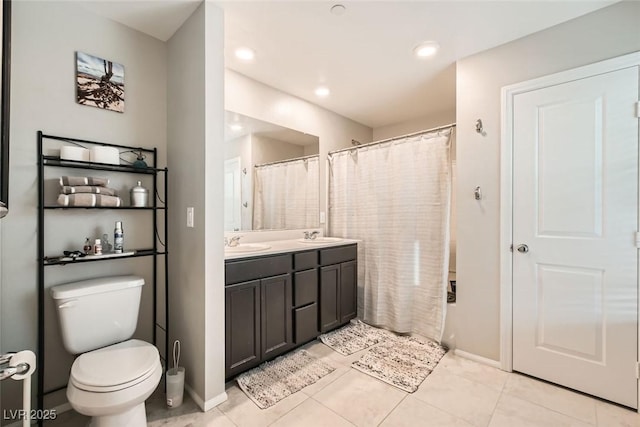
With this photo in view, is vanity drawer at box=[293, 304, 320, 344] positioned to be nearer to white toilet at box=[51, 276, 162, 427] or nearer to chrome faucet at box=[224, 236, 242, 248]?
chrome faucet at box=[224, 236, 242, 248]

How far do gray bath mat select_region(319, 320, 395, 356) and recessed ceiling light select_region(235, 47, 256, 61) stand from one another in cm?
246

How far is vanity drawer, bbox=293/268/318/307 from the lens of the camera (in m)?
2.34

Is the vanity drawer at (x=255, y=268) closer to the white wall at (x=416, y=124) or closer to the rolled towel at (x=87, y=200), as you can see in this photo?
the rolled towel at (x=87, y=200)

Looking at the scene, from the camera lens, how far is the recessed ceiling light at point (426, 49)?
2.10m

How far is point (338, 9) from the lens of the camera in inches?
68.3

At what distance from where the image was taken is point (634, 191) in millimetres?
1664

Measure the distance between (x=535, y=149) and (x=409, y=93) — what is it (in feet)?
4.54

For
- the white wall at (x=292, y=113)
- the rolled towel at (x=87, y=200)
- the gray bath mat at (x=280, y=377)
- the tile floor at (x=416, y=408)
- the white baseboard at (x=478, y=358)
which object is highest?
the white wall at (x=292, y=113)

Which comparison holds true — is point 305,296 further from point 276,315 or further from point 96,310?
point 96,310

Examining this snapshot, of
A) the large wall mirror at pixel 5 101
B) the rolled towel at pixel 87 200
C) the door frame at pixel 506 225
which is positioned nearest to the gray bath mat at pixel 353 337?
the door frame at pixel 506 225

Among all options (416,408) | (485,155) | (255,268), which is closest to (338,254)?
(255,268)

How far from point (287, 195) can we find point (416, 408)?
7.00 ft

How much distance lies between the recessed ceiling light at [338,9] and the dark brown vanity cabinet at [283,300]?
65.9 inches

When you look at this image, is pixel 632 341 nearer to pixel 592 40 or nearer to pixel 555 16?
pixel 592 40
